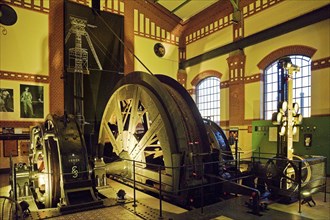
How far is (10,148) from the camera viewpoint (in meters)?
8.24

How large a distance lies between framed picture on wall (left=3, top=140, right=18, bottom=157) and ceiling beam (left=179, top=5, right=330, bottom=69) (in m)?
8.10

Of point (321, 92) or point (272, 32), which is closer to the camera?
point (321, 92)

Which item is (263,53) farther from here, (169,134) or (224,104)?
(169,134)

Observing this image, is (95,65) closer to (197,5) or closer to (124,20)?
(124,20)

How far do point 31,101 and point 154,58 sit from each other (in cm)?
576

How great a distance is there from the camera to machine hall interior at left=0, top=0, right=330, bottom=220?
13.3 feet

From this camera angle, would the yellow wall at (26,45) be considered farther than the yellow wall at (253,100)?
A: No

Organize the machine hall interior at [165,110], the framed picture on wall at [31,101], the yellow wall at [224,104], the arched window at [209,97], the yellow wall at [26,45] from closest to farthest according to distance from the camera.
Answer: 1. the machine hall interior at [165,110]
2. the yellow wall at [26,45]
3. the framed picture on wall at [31,101]
4. the yellow wall at [224,104]
5. the arched window at [209,97]

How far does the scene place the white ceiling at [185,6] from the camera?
35.7 feet

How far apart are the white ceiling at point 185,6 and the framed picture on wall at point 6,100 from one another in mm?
7105

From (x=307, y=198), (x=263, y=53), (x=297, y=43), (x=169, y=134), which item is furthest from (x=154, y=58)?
(x=307, y=198)

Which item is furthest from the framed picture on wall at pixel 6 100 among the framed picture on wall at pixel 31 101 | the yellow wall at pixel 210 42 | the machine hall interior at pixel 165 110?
the yellow wall at pixel 210 42

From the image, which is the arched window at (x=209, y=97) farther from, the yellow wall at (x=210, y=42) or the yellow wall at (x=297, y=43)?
the yellow wall at (x=297, y=43)

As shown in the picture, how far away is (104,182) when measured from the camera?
16.5 feet
